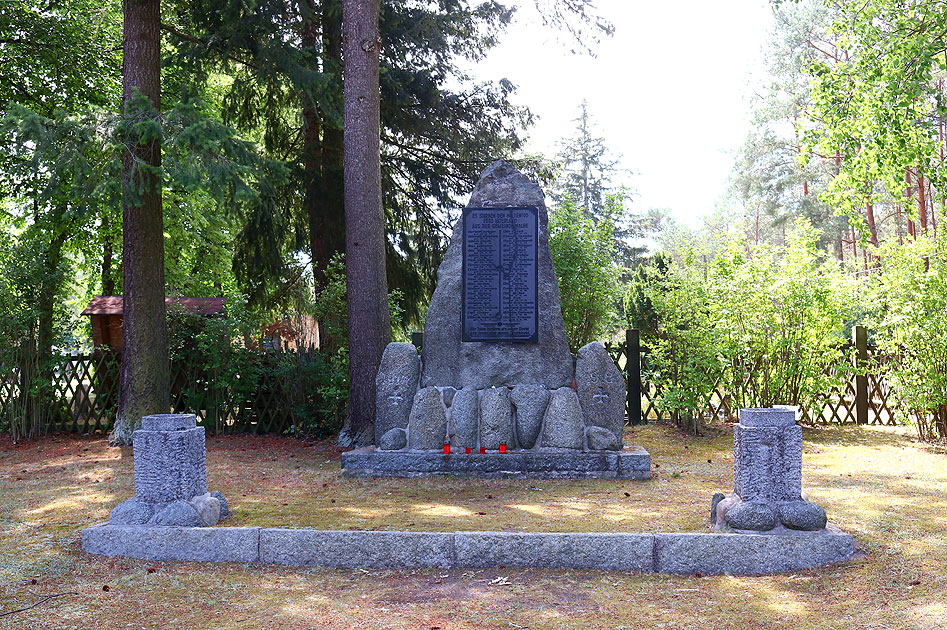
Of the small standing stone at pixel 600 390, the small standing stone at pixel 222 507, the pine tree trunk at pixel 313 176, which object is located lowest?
the small standing stone at pixel 222 507

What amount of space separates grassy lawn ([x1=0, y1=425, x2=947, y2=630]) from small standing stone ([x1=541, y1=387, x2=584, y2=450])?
0.45 metres

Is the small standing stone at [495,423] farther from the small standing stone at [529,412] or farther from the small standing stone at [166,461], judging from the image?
the small standing stone at [166,461]

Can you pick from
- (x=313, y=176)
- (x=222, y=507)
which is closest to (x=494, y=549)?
(x=222, y=507)

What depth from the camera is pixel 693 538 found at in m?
4.46

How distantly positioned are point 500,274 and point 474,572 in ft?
13.2

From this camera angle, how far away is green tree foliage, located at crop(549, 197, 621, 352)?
11.4 meters

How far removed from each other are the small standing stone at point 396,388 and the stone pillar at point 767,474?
12.3ft

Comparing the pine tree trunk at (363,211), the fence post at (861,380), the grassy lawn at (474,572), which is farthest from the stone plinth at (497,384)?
the fence post at (861,380)

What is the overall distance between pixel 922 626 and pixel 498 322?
4.97 m

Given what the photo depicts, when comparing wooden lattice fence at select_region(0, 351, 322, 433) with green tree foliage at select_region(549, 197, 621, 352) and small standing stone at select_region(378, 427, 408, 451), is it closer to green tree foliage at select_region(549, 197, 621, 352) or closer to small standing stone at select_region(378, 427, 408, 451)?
small standing stone at select_region(378, 427, 408, 451)

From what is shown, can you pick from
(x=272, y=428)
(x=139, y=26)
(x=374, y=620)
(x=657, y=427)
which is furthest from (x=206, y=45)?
(x=374, y=620)

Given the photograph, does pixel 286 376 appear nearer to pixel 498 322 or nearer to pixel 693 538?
pixel 498 322

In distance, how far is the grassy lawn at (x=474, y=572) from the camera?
150 inches

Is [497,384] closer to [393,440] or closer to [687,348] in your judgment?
[393,440]
